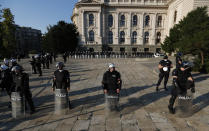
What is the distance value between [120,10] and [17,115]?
135ft

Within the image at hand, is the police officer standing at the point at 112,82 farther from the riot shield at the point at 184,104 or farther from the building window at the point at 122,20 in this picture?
the building window at the point at 122,20

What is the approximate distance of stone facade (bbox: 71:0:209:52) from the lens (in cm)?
3991

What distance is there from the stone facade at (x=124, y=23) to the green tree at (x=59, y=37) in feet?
35.4

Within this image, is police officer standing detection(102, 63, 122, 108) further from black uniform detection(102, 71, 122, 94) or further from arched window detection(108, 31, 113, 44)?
arched window detection(108, 31, 113, 44)

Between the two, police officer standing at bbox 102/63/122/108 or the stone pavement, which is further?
police officer standing at bbox 102/63/122/108

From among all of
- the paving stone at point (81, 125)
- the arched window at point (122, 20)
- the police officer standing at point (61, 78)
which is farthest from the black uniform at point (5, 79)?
the arched window at point (122, 20)

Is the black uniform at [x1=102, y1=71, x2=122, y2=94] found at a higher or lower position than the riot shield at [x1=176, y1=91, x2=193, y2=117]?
higher

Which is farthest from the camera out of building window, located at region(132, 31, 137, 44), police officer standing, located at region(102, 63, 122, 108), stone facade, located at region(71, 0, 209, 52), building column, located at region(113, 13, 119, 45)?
building window, located at region(132, 31, 137, 44)

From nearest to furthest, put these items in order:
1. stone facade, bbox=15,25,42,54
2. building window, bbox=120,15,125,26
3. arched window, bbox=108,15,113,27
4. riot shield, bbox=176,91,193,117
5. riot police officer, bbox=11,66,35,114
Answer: riot shield, bbox=176,91,193,117 → riot police officer, bbox=11,66,35,114 → arched window, bbox=108,15,113,27 → building window, bbox=120,15,125,26 → stone facade, bbox=15,25,42,54

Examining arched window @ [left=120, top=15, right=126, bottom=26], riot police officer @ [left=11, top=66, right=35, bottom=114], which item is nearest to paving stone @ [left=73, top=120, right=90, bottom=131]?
riot police officer @ [left=11, top=66, right=35, bottom=114]

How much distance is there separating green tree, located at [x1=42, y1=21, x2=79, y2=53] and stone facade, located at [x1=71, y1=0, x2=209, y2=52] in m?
10.8

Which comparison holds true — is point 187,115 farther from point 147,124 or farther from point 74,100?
point 74,100

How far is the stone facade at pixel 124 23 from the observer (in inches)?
1571

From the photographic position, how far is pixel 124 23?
139ft
